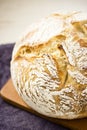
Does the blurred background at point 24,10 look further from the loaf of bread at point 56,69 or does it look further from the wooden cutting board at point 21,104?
the loaf of bread at point 56,69

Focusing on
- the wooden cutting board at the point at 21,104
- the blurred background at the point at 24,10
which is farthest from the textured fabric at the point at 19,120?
the blurred background at the point at 24,10

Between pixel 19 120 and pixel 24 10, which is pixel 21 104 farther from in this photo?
pixel 24 10

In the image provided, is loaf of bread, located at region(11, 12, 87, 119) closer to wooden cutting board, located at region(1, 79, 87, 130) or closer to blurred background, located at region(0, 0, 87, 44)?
wooden cutting board, located at region(1, 79, 87, 130)

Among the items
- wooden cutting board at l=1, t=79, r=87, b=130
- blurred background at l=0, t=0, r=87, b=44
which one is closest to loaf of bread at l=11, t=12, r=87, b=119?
wooden cutting board at l=1, t=79, r=87, b=130

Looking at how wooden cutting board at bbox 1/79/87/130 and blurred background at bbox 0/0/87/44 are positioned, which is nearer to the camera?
wooden cutting board at bbox 1/79/87/130

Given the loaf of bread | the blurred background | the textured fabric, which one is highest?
the loaf of bread

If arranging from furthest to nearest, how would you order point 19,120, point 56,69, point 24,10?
point 24,10 < point 19,120 < point 56,69

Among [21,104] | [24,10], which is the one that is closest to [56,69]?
[21,104]

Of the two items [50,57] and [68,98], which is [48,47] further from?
[68,98]
